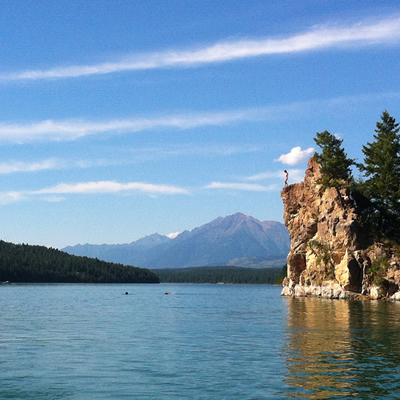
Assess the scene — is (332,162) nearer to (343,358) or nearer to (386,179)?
(386,179)

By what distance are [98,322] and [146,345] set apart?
68.5 ft

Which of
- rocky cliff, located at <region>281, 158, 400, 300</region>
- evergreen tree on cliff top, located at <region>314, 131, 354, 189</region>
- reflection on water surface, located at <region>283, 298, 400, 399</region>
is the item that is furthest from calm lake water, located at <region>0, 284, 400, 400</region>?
evergreen tree on cliff top, located at <region>314, 131, 354, 189</region>

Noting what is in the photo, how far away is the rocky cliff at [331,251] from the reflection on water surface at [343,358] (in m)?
49.8

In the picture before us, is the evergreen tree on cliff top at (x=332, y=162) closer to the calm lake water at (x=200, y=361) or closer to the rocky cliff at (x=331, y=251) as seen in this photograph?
the rocky cliff at (x=331, y=251)

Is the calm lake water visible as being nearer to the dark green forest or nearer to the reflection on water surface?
the reflection on water surface

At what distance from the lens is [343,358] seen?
33.2 metres

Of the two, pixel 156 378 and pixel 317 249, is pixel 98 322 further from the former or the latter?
pixel 317 249

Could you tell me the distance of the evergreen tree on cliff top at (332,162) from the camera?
12306 centimetres

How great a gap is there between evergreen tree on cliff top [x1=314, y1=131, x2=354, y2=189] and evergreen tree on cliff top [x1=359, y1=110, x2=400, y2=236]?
18.9ft

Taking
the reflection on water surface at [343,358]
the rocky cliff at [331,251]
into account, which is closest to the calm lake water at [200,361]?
the reflection on water surface at [343,358]

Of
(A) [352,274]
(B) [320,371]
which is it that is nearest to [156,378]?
(B) [320,371]

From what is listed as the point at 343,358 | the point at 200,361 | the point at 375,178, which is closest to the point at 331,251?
the point at 375,178

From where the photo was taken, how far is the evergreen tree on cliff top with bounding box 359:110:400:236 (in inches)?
4454

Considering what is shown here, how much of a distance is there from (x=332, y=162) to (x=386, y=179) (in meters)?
13.9
